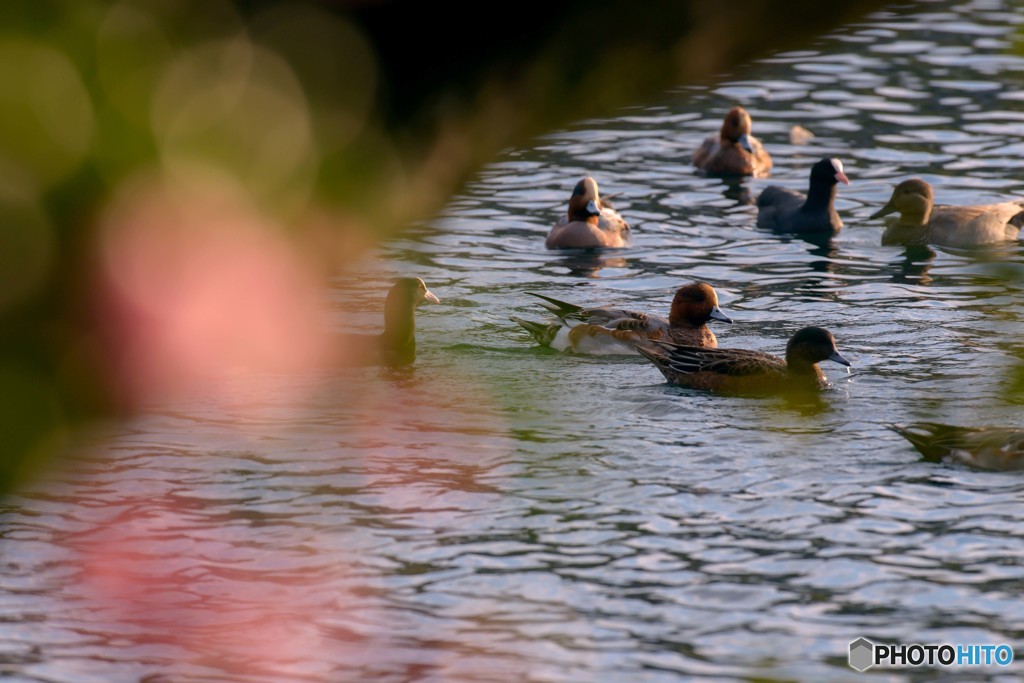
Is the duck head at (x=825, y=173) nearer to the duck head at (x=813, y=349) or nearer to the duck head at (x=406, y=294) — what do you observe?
the duck head at (x=813, y=349)

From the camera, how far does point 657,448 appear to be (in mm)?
10203

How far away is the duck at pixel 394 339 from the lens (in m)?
13.1

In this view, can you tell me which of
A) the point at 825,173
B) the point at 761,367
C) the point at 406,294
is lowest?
the point at 761,367

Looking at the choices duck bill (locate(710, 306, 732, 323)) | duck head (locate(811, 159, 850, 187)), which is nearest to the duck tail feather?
duck bill (locate(710, 306, 732, 323))

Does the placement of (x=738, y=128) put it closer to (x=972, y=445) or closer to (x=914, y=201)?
(x=914, y=201)

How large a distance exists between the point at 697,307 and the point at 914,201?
5413 millimetres

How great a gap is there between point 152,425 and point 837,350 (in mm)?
5871

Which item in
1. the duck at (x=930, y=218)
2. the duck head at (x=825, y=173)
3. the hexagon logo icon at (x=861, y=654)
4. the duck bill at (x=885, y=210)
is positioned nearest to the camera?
the hexagon logo icon at (x=861, y=654)

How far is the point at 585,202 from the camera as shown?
56.5ft

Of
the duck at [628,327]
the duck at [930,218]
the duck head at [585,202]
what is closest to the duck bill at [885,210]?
the duck at [930,218]

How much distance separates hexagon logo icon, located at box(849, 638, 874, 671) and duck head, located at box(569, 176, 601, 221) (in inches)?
430

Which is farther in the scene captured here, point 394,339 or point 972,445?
point 394,339

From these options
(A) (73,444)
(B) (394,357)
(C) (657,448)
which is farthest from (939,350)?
(A) (73,444)

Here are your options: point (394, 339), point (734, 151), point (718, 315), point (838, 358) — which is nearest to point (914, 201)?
point (734, 151)
